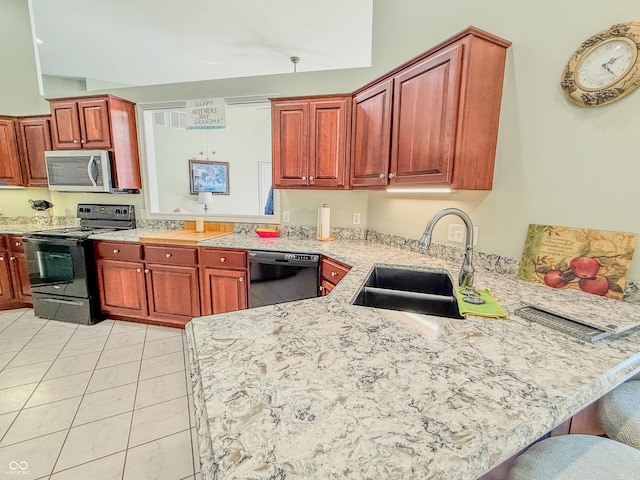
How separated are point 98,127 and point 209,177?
7.29ft

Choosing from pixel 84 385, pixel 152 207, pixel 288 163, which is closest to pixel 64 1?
pixel 152 207

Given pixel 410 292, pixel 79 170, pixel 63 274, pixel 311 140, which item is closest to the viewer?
pixel 410 292

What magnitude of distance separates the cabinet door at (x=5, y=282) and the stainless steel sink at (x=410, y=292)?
12.7 feet

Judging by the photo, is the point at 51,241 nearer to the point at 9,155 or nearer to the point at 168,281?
the point at 168,281

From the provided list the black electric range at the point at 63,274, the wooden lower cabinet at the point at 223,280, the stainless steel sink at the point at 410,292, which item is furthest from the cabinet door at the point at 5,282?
the stainless steel sink at the point at 410,292

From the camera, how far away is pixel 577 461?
2.33 feet

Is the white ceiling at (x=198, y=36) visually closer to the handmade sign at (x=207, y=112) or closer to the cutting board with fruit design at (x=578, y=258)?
the handmade sign at (x=207, y=112)

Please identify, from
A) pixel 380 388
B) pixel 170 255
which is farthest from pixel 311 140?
pixel 380 388

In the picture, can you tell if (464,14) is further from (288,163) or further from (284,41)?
(284,41)

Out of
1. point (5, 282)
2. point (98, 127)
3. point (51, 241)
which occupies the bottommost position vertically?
point (5, 282)

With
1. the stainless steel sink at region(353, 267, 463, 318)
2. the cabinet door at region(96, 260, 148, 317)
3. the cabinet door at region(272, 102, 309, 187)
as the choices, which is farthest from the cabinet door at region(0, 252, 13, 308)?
the stainless steel sink at region(353, 267, 463, 318)

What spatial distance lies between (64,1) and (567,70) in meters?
4.01

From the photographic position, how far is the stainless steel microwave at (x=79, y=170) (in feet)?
9.52

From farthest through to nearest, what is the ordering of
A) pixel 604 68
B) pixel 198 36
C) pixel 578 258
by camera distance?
pixel 198 36 < pixel 578 258 < pixel 604 68
